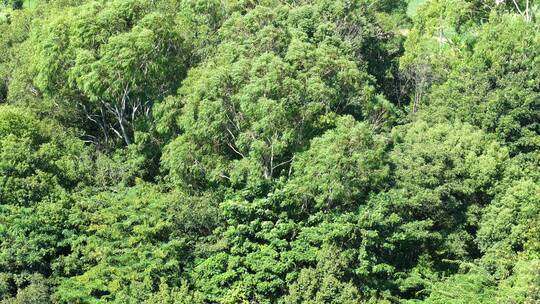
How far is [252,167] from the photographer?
34.9 meters

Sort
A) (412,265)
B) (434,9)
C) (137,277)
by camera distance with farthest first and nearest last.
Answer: (434,9), (412,265), (137,277)

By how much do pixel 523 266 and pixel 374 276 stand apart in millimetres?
6687

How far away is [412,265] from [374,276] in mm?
2975

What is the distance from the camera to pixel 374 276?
108 ft

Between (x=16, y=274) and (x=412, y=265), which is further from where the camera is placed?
(x=412, y=265)

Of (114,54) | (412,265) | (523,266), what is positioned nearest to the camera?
(523,266)

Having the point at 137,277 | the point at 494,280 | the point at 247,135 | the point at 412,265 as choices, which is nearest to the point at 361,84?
the point at 247,135

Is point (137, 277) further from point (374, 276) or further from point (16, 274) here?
point (374, 276)

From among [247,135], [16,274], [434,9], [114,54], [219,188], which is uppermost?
[434,9]

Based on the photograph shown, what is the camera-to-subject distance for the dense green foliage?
32.5 meters

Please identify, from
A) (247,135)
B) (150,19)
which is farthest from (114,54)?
(247,135)

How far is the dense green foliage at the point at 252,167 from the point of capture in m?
32.5

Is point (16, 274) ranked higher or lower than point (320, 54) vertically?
lower

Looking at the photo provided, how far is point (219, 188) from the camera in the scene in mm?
36781
